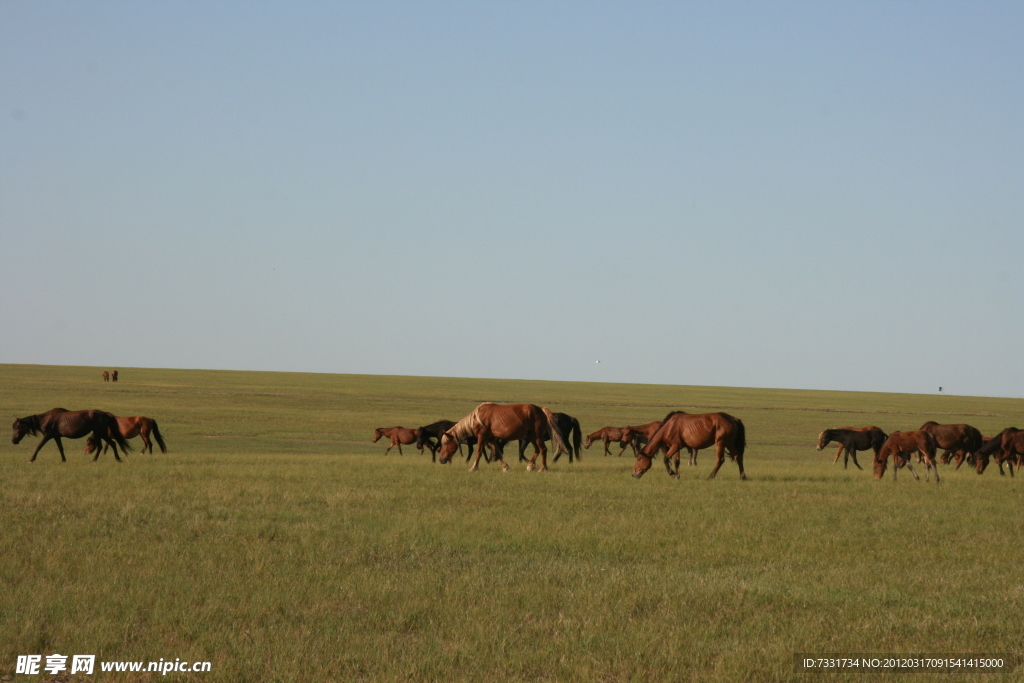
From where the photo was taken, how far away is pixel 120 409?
5106 centimetres

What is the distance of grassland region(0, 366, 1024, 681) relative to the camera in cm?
698

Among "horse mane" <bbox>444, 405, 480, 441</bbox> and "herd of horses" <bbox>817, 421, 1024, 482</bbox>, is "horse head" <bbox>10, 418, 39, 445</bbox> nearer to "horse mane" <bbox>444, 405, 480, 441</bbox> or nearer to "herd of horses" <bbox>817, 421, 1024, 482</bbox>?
"horse mane" <bbox>444, 405, 480, 441</bbox>

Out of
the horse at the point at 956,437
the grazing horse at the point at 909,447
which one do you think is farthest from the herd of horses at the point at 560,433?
the horse at the point at 956,437

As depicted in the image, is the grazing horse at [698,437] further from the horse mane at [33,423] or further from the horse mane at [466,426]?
the horse mane at [33,423]

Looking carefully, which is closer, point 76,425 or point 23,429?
point 76,425

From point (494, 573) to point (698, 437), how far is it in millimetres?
10681

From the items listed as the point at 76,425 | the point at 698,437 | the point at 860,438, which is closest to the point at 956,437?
the point at 860,438

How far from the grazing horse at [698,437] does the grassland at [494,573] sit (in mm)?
763

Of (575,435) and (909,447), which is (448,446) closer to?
(575,435)

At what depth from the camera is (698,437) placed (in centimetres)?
1950

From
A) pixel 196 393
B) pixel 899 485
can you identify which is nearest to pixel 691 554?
pixel 899 485

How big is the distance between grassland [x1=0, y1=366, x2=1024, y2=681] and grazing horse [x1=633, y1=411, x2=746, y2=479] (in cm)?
76

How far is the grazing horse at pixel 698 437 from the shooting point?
19.2 metres

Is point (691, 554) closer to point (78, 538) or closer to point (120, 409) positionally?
point (78, 538)
